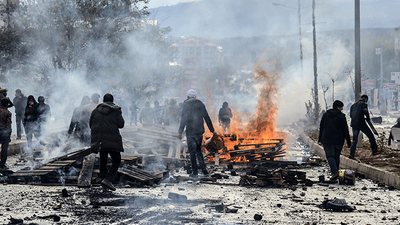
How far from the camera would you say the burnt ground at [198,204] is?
5555mm

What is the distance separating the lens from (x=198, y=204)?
6.57m

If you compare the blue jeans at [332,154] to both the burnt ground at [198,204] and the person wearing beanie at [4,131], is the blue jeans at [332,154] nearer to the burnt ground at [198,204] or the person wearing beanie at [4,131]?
the burnt ground at [198,204]

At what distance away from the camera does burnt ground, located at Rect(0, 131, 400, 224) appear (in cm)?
555

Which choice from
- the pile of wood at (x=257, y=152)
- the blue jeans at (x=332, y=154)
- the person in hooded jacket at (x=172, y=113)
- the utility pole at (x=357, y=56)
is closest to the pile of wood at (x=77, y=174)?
the pile of wood at (x=257, y=152)

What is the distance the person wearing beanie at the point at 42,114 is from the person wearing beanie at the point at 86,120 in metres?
3.41

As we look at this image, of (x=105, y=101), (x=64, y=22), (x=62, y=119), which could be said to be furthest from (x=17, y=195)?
(x=64, y=22)

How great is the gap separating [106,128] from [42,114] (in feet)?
24.2

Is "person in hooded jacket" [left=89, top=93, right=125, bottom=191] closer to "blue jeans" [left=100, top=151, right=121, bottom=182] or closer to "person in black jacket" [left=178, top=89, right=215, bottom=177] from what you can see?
"blue jeans" [left=100, top=151, right=121, bottom=182]

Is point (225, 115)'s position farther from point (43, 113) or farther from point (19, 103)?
point (43, 113)

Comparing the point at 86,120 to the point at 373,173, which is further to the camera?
the point at 86,120

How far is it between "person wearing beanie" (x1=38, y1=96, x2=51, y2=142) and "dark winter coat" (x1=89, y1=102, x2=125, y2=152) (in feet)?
22.6

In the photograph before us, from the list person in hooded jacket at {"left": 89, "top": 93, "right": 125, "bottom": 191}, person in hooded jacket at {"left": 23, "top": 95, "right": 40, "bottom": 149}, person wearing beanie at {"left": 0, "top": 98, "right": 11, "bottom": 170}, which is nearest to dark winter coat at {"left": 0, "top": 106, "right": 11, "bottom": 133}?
person wearing beanie at {"left": 0, "top": 98, "right": 11, "bottom": 170}

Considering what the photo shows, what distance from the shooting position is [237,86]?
65312 millimetres

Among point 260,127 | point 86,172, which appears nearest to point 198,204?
point 86,172
